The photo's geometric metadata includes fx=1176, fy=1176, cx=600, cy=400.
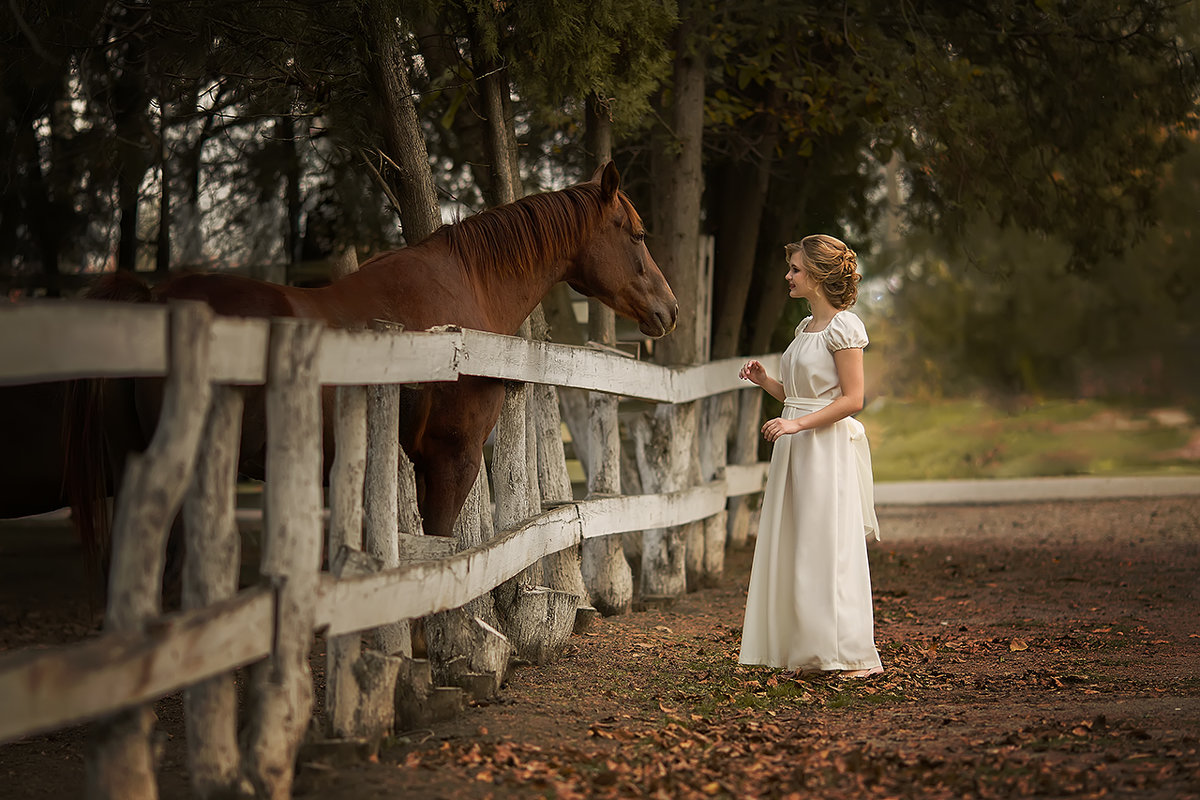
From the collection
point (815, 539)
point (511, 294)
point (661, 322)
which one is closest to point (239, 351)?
point (511, 294)

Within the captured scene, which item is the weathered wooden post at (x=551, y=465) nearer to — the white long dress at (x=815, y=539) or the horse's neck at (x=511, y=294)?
the horse's neck at (x=511, y=294)

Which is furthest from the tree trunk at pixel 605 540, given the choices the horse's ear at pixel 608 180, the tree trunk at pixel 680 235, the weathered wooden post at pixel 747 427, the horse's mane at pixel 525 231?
the weathered wooden post at pixel 747 427

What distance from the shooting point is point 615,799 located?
301cm

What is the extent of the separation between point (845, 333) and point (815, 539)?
84 centimetres

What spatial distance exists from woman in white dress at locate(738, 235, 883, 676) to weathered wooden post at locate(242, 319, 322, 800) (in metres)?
2.22

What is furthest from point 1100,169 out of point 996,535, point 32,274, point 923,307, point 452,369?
point 923,307

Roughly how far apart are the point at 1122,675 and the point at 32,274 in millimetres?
9399

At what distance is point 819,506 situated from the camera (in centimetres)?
478

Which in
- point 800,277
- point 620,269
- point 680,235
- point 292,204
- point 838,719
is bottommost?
point 838,719

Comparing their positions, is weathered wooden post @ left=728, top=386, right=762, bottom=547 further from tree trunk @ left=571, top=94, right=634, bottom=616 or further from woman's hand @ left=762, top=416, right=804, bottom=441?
woman's hand @ left=762, top=416, right=804, bottom=441

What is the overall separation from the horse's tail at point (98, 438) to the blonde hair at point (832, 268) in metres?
2.54

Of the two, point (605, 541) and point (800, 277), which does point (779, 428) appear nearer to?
point (800, 277)

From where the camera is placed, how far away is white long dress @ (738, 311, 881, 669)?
4.71 metres

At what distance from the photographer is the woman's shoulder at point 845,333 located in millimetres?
4723
